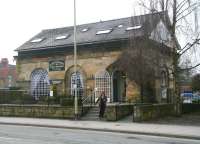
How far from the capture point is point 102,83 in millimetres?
38812

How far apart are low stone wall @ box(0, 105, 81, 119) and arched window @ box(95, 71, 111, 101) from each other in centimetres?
827

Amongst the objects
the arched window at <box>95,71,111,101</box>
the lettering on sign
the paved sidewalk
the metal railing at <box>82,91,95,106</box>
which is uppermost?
the lettering on sign

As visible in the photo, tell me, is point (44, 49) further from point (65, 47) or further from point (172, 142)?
point (172, 142)

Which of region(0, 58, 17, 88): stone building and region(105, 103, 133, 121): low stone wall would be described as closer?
region(105, 103, 133, 121): low stone wall

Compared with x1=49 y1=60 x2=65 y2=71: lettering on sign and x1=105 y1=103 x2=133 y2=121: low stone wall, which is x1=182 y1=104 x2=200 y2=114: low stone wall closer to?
x1=105 y1=103 x2=133 y2=121: low stone wall

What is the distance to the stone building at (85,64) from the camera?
38.0 metres

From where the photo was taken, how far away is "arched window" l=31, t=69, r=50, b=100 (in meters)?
42.3

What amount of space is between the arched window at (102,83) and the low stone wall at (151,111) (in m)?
8.32

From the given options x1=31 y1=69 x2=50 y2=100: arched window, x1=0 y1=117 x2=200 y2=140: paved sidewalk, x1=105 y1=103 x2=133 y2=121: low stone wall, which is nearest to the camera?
x1=0 y1=117 x2=200 y2=140: paved sidewalk

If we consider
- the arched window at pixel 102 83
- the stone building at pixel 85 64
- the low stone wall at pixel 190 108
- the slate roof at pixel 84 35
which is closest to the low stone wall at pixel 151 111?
the low stone wall at pixel 190 108

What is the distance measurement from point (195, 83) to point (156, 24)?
19.1 meters

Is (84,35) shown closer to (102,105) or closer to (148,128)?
(102,105)

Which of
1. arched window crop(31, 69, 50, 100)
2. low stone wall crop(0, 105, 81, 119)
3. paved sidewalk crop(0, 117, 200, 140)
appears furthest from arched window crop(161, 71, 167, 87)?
arched window crop(31, 69, 50, 100)

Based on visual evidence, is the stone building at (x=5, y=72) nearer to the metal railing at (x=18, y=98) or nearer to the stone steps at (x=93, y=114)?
the metal railing at (x=18, y=98)
